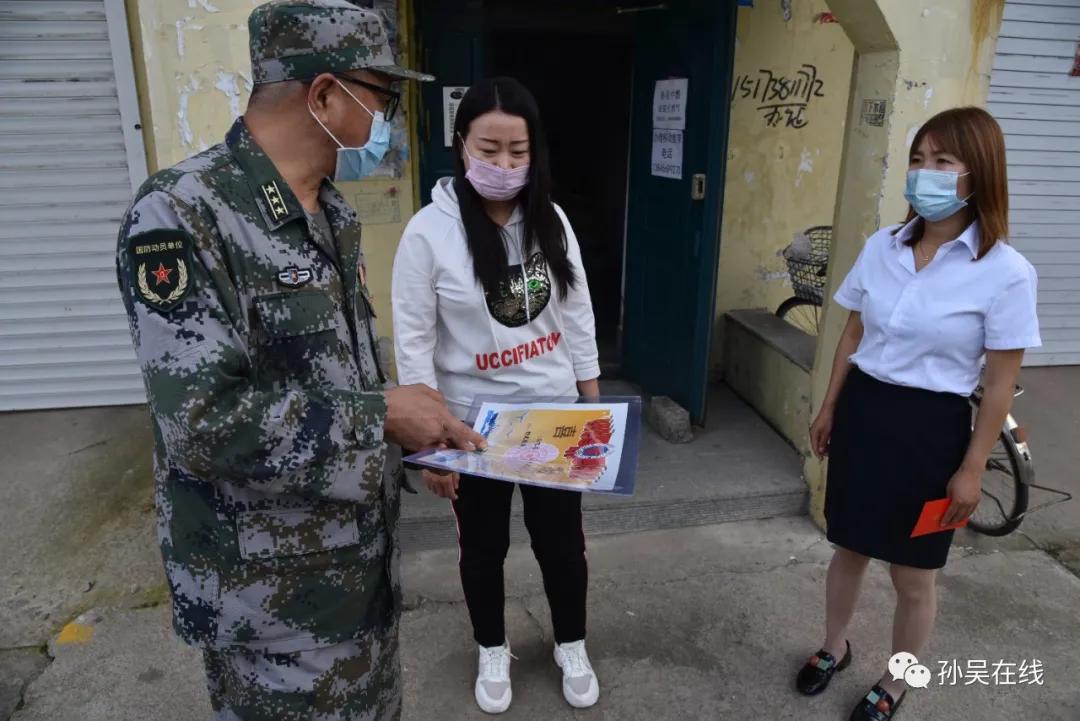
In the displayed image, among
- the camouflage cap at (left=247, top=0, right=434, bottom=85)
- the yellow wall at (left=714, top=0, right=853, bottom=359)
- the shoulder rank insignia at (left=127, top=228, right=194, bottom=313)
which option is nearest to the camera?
the shoulder rank insignia at (left=127, top=228, right=194, bottom=313)

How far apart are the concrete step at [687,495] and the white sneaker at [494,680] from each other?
2.67 ft

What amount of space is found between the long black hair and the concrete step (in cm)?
149

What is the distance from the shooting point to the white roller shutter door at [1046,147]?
16.3 ft

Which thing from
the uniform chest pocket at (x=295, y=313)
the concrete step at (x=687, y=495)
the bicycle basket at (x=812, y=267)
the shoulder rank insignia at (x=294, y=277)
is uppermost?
the shoulder rank insignia at (x=294, y=277)

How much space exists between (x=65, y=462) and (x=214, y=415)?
3499 millimetres

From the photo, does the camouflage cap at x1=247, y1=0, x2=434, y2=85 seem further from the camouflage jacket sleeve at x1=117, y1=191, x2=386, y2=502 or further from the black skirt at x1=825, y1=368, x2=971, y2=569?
the black skirt at x1=825, y1=368, x2=971, y2=569

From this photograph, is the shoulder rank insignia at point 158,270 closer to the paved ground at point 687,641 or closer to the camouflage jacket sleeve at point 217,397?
the camouflage jacket sleeve at point 217,397

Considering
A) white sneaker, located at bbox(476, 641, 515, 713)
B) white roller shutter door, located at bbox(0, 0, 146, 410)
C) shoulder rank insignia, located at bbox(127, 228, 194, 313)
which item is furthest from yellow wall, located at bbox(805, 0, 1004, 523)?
white roller shutter door, located at bbox(0, 0, 146, 410)

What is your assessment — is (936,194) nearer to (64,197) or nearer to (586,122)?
(64,197)

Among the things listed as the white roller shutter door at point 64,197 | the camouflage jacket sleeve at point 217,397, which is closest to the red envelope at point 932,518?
the camouflage jacket sleeve at point 217,397

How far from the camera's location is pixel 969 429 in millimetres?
2135

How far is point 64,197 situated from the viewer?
168 inches

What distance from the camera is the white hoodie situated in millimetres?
2043

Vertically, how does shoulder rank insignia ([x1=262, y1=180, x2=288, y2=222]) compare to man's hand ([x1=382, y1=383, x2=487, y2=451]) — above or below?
above
